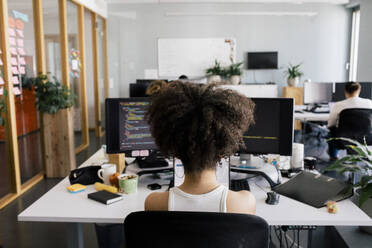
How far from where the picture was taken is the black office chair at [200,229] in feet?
3.06

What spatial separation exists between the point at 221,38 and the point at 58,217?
22.1ft

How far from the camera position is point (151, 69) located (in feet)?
25.5

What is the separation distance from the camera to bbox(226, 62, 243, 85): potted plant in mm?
7335

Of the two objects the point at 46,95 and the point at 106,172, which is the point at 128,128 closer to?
the point at 106,172

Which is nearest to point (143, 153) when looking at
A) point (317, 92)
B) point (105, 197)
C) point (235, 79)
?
point (105, 197)

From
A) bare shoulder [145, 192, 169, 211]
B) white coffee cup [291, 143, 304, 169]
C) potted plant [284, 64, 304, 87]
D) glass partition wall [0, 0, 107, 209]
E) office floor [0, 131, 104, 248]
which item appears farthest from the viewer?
potted plant [284, 64, 304, 87]

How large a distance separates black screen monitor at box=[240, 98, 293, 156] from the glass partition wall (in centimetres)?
230

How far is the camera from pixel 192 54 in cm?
771

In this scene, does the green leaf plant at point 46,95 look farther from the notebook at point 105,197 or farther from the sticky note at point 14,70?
the notebook at point 105,197

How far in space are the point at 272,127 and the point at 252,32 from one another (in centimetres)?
615

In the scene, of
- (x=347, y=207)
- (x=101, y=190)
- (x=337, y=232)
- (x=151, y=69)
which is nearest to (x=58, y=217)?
(x=101, y=190)

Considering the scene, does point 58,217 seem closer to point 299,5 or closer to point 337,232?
point 337,232

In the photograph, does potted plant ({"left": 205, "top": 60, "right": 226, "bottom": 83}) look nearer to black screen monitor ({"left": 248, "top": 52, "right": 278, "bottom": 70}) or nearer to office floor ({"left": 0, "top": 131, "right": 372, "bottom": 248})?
black screen monitor ({"left": 248, "top": 52, "right": 278, "bottom": 70})

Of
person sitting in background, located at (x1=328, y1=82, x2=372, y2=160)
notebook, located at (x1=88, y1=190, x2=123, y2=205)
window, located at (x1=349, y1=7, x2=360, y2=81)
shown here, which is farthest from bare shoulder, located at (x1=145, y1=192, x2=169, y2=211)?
window, located at (x1=349, y1=7, x2=360, y2=81)
